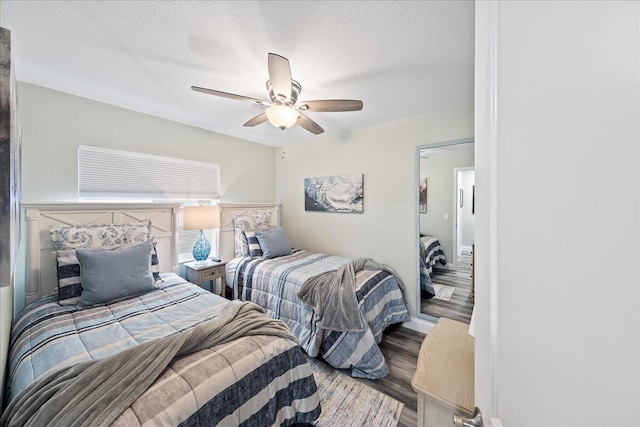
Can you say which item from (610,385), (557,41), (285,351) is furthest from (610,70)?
(285,351)

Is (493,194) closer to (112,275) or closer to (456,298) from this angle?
(112,275)

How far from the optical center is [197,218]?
2758mm

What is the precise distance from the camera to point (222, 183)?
3385mm

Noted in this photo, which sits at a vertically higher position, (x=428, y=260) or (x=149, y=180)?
(x=149, y=180)

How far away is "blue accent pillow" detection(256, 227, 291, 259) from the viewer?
3123mm

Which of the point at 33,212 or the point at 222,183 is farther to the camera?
the point at 222,183

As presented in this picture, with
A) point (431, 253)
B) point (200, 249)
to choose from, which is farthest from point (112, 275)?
point (431, 253)

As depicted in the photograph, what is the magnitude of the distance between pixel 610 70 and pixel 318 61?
1.73 m

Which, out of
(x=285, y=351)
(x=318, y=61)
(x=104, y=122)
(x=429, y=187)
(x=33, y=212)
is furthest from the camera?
(x=429, y=187)

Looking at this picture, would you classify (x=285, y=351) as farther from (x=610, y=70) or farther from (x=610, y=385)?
(x=610, y=70)

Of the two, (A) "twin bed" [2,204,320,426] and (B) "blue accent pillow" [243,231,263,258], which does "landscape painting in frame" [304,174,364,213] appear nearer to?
(B) "blue accent pillow" [243,231,263,258]

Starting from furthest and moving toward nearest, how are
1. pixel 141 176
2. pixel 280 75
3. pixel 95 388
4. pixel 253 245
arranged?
pixel 253 245, pixel 141 176, pixel 280 75, pixel 95 388

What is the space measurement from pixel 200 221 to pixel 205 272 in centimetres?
59

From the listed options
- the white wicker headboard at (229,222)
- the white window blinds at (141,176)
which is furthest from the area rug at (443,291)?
the white window blinds at (141,176)
